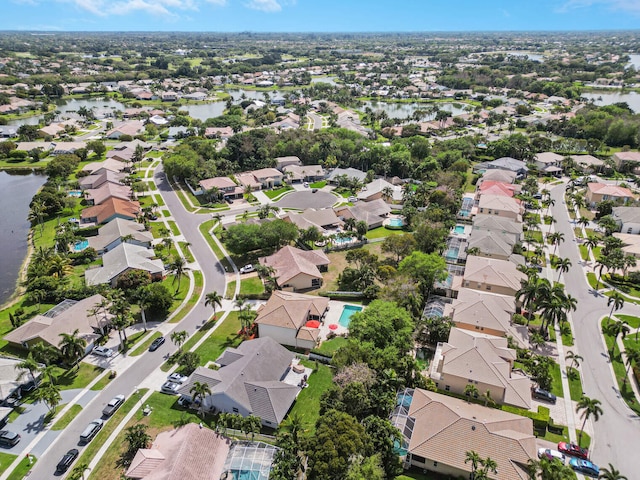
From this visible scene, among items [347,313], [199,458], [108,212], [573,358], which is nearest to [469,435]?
[573,358]

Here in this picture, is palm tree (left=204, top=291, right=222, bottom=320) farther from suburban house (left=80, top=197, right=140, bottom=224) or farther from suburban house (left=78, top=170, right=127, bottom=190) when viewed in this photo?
suburban house (left=78, top=170, right=127, bottom=190)

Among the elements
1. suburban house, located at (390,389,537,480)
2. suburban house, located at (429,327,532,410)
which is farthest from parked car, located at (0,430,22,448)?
suburban house, located at (429,327,532,410)

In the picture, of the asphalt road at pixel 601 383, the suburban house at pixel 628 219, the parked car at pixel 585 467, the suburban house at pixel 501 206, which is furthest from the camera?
the suburban house at pixel 501 206

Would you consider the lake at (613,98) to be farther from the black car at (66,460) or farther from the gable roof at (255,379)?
the black car at (66,460)

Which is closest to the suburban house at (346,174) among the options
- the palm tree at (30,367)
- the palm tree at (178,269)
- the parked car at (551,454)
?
the palm tree at (178,269)

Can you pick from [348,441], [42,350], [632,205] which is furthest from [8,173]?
[632,205]
